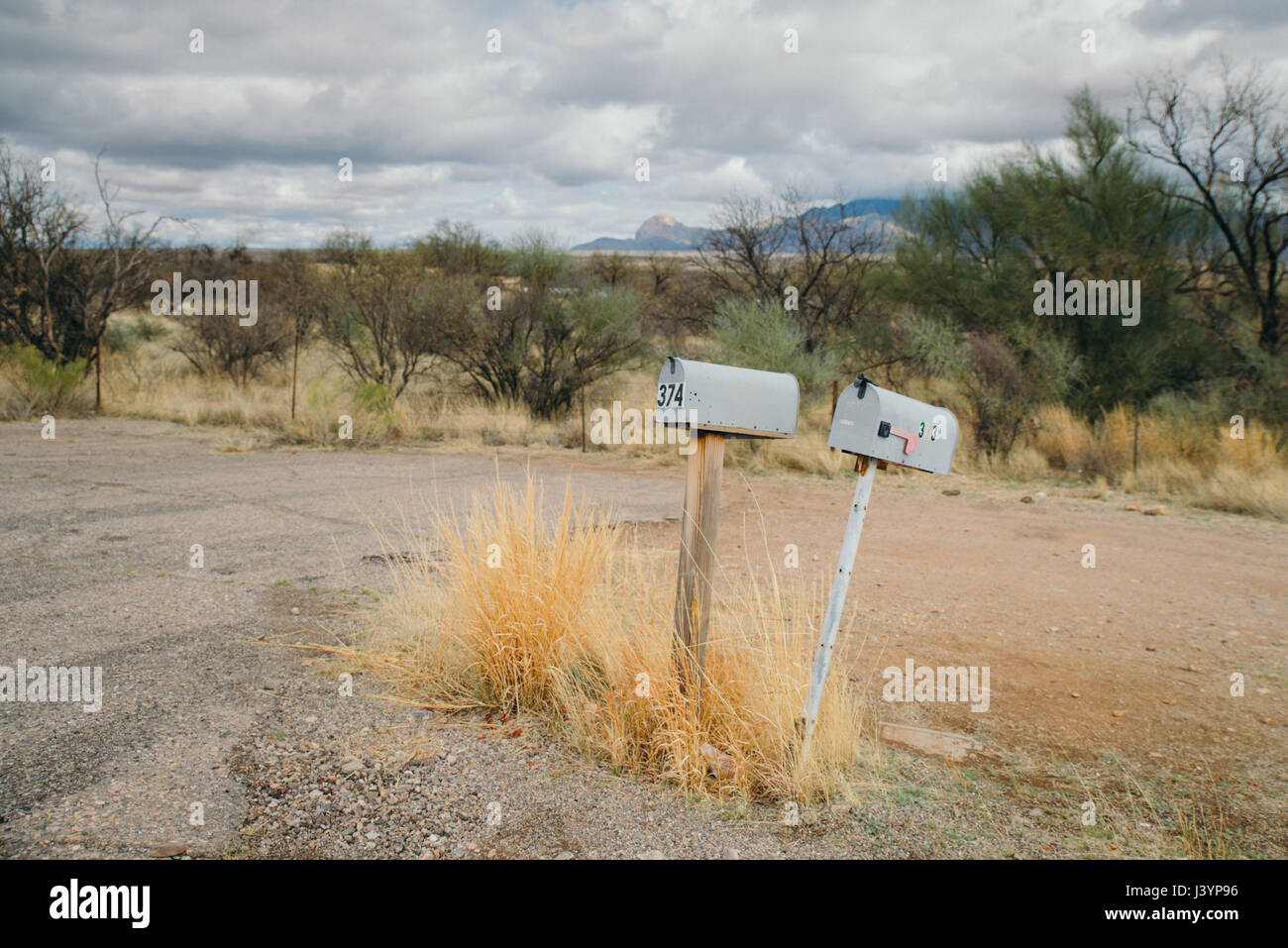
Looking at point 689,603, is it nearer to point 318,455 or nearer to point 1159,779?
point 1159,779

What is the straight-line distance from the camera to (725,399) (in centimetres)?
321

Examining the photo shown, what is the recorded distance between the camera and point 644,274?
1415 inches

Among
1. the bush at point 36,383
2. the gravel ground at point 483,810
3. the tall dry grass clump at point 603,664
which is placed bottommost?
the gravel ground at point 483,810

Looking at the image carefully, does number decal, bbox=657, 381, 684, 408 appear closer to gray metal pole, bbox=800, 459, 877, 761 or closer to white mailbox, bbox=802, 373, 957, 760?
white mailbox, bbox=802, 373, 957, 760

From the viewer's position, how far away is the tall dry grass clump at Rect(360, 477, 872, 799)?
3.34m

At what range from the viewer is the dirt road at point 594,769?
297cm

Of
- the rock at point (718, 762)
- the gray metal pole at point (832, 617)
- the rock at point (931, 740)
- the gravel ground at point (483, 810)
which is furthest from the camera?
the rock at point (931, 740)

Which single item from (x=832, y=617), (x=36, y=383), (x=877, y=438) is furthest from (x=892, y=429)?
(x=36, y=383)

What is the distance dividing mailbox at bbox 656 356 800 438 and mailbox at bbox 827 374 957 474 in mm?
288

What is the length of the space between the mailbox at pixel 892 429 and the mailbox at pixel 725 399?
288 mm

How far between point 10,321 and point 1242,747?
19787 mm

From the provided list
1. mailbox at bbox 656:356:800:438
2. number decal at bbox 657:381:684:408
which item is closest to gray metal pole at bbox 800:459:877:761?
mailbox at bbox 656:356:800:438

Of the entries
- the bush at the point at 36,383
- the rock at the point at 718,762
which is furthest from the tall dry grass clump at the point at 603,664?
the bush at the point at 36,383

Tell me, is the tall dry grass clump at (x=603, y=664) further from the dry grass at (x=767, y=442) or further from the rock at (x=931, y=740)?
the dry grass at (x=767, y=442)
